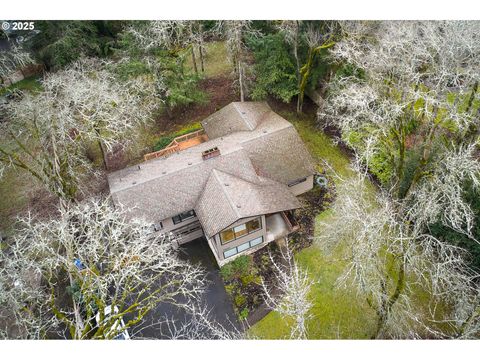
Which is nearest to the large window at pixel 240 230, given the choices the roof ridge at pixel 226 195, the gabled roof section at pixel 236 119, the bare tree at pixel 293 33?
the roof ridge at pixel 226 195

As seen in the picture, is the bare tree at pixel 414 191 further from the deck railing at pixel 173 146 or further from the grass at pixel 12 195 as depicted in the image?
the grass at pixel 12 195

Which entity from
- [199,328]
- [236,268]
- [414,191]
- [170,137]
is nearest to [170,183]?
[236,268]

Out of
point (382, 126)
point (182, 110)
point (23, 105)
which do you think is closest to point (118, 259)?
point (23, 105)

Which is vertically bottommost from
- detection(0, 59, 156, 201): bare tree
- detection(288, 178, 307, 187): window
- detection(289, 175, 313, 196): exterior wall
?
detection(289, 175, 313, 196): exterior wall

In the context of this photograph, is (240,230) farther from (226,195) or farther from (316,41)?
(316,41)

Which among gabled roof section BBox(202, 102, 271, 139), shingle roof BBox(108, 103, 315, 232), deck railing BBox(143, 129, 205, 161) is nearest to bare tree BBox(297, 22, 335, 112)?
gabled roof section BBox(202, 102, 271, 139)

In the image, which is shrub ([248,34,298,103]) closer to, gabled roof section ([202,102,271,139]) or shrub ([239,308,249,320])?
gabled roof section ([202,102,271,139])
